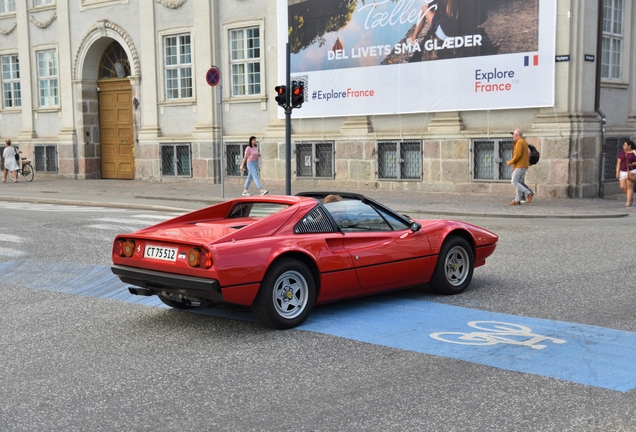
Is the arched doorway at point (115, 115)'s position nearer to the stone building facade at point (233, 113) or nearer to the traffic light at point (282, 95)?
the stone building facade at point (233, 113)

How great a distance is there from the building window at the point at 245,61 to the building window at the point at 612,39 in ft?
35.1

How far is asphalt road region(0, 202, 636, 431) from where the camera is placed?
4.80 m

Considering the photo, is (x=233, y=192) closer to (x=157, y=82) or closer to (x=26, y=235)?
(x=157, y=82)

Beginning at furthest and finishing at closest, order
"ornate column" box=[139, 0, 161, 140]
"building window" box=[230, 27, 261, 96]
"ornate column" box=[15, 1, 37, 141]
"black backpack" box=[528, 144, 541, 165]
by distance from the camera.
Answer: "ornate column" box=[15, 1, 37, 141]
"ornate column" box=[139, 0, 161, 140]
"building window" box=[230, 27, 261, 96]
"black backpack" box=[528, 144, 541, 165]

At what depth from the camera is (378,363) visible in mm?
5945

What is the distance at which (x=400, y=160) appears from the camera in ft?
75.7

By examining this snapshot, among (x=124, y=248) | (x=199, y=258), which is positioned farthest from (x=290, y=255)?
(x=124, y=248)

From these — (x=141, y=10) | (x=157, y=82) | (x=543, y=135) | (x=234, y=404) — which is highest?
(x=141, y=10)

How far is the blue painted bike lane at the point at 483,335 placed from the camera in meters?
5.77

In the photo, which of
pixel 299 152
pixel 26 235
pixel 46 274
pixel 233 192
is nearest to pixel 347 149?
pixel 299 152

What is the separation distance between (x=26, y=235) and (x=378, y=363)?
9.95 meters

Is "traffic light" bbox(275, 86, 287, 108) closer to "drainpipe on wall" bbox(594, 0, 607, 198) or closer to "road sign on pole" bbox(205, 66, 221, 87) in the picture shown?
"road sign on pole" bbox(205, 66, 221, 87)

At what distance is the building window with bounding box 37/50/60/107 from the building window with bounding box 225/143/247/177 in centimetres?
939

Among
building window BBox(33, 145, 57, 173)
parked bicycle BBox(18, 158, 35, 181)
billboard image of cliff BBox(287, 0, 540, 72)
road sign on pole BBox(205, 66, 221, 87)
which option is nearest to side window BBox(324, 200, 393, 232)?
billboard image of cliff BBox(287, 0, 540, 72)
